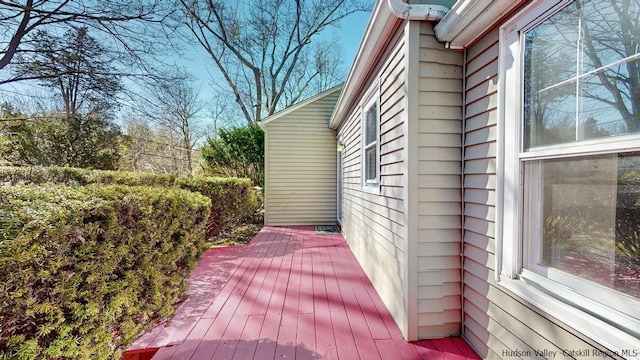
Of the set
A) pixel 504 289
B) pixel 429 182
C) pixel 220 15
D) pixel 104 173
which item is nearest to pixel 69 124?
pixel 104 173

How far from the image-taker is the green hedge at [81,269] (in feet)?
3.32

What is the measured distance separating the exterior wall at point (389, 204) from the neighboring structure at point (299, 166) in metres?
3.56

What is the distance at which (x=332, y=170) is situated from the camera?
729 cm

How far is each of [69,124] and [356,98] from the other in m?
8.49

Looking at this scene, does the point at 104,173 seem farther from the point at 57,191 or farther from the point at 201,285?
the point at 57,191

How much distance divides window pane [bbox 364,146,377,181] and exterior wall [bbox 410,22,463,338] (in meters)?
1.35

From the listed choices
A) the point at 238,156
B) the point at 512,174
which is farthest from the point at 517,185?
the point at 238,156

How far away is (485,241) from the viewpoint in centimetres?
180

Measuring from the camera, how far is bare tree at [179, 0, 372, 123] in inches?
496

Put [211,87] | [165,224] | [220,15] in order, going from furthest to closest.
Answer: [211,87], [220,15], [165,224]

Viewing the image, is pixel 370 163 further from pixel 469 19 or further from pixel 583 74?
pixel 583 74

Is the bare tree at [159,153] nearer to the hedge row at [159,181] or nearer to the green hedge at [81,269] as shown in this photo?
the hedge row at [159,181]

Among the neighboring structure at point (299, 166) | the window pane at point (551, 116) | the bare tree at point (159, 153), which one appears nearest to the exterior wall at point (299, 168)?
the neighboring structure at point (299, 166)

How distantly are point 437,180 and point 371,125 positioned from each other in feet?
5.60
